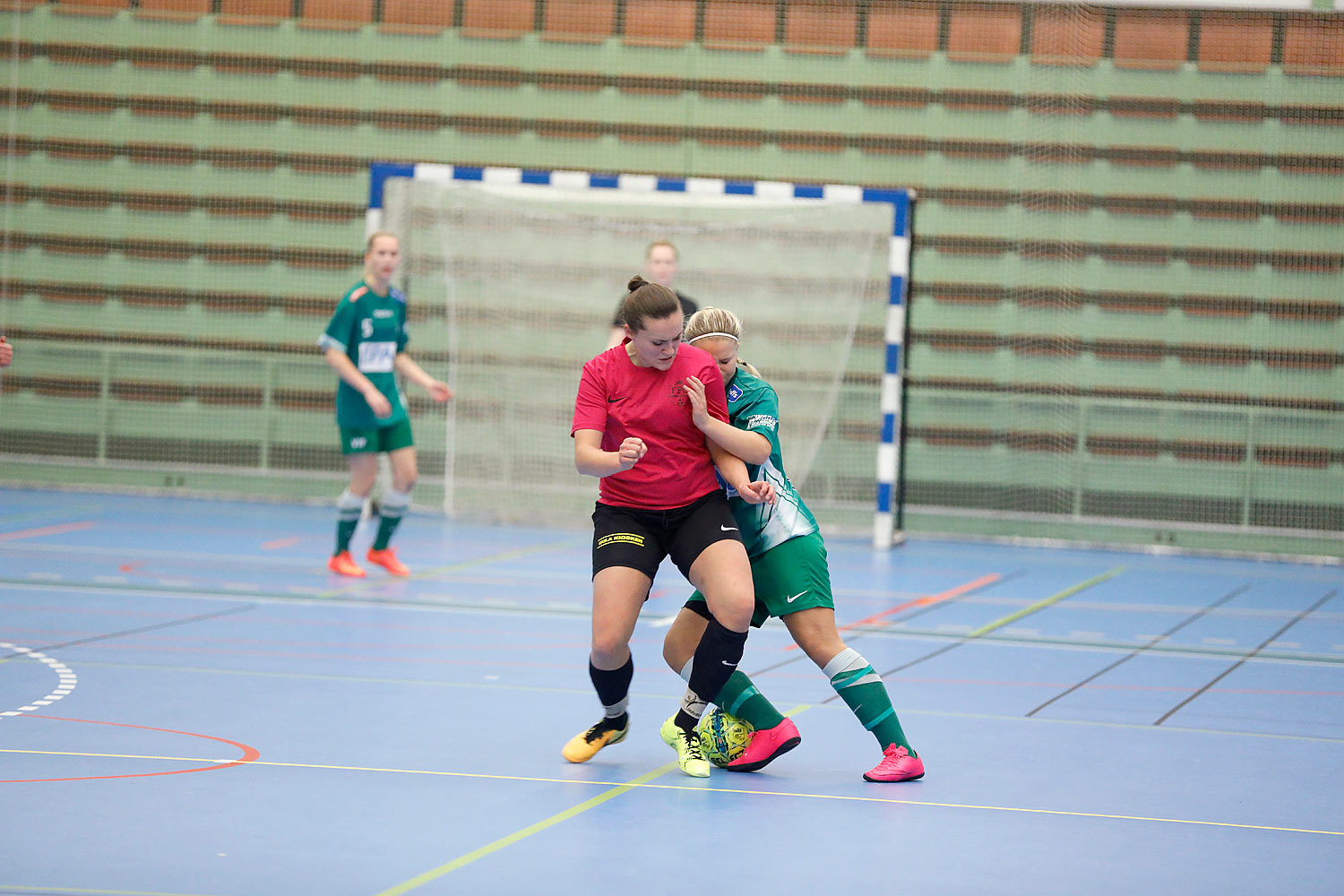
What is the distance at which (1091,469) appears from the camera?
11.7 metres

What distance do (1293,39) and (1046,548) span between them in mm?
4359

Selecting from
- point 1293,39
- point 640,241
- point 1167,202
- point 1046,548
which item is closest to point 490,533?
point 640,241

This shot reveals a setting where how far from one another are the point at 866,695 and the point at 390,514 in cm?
460

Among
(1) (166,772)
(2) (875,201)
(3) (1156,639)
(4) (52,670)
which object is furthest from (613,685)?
(2) (875,201)

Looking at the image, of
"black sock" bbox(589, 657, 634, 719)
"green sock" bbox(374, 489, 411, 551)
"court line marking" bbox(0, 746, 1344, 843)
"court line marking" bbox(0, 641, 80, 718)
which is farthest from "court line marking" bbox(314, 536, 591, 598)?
"black sock" bbox(589, 657, 634, 719)

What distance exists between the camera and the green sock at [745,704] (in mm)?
4500

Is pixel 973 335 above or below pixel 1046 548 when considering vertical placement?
above

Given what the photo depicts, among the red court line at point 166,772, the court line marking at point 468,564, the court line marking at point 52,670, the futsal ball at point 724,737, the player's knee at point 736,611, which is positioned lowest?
the court line marking at point 468,564

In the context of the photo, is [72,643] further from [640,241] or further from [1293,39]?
[1293,39]

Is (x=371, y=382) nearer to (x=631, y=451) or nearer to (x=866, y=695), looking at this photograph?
(x=631, y=451)

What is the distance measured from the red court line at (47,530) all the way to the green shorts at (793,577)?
6.39 meters

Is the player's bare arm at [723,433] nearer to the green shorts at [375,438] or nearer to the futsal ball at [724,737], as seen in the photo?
the futsal ball at [724,737]

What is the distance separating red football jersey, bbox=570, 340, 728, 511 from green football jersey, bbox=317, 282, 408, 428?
3970mm

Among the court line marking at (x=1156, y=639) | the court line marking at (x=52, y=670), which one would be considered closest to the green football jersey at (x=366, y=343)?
the court line marking at (x=52, y=670)
